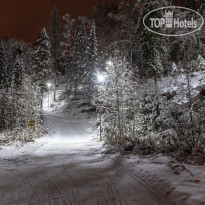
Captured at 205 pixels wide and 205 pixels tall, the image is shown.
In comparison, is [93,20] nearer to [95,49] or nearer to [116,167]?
[95,49]

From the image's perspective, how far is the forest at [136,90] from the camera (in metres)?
5.91

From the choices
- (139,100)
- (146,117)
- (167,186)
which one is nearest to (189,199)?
Answer: (167,186)

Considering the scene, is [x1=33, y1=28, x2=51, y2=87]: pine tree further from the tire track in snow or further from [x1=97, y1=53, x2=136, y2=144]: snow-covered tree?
the tire track in snow

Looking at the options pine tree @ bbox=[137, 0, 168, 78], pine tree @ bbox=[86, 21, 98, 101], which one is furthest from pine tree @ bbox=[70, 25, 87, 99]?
pine tree @ bbox=[137, 0, 168, 78]

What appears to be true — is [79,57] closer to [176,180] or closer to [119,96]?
[119,96]

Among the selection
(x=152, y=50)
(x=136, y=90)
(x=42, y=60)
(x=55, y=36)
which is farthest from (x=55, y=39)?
(x=136, y=90)

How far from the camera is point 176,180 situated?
8.57ft

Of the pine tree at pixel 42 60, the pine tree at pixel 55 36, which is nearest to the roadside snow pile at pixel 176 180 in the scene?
the pine tree at pixel 42 60

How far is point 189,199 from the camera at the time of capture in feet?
6.62

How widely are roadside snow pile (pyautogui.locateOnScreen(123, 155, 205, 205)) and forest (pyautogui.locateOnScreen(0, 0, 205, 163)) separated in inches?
27.1

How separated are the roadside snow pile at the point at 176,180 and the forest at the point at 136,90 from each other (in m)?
0.69

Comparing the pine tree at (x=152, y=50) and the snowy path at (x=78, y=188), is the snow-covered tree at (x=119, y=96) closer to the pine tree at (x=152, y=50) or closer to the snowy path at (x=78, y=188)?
the pine tree at (x=152, y=50)

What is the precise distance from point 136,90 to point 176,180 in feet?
38.0

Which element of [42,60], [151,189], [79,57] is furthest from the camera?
[79,57]
